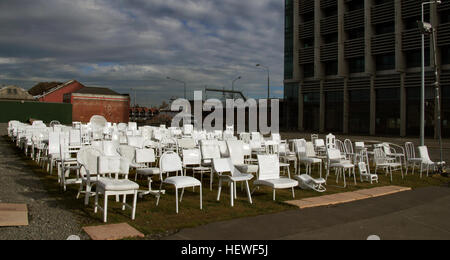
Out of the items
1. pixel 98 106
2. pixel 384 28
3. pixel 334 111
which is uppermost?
pixel 384 28

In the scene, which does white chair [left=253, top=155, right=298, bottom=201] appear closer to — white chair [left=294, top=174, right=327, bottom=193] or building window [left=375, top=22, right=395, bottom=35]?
white chair [left=294, top=174, right=327, bottom=193]

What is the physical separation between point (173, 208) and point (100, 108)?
184ft

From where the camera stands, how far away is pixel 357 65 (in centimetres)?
4225

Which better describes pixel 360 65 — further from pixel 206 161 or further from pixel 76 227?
pixel 76 227

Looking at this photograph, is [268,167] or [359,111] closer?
[268,167]

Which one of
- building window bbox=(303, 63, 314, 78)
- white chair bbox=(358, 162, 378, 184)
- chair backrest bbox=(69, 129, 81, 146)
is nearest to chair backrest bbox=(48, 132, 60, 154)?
chair backrest bbox=(69, 129, 81, 146)

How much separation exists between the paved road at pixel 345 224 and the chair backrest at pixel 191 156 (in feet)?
9.34

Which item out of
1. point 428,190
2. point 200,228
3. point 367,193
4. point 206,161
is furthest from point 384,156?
point 200,228

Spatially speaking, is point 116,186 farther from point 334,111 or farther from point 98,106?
point 98,106

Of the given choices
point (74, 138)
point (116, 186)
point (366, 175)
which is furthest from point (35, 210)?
point (366, 175)

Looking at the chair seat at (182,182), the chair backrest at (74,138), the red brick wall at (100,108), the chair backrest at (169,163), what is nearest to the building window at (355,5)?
the red brick wall at (100,108)

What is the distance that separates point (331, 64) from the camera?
45.4 meters
